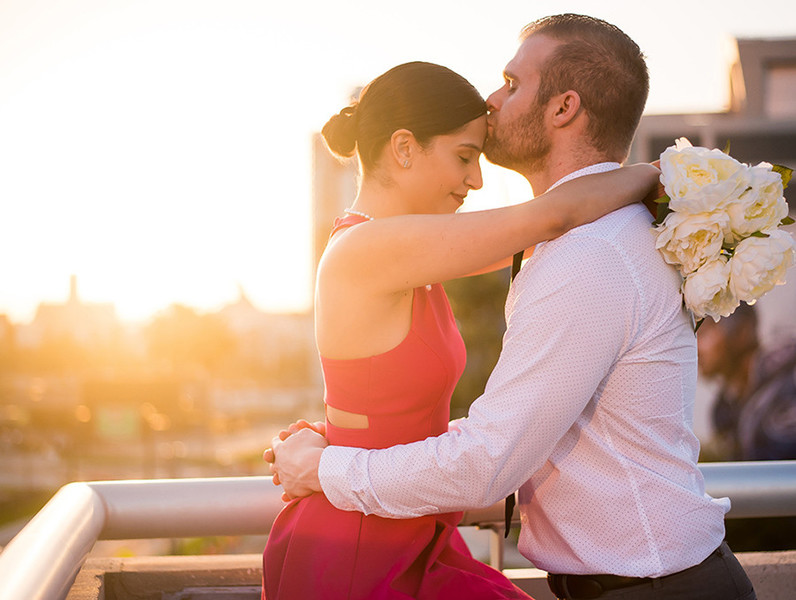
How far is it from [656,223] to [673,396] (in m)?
0.42

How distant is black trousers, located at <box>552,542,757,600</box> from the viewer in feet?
6.03

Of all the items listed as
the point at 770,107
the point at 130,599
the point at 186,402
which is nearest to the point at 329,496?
the point at 130,599

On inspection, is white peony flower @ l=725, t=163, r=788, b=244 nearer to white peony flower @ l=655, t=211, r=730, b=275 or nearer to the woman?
white peony flower @ l=655, t=211, r=730, b=275

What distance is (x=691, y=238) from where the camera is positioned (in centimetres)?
190

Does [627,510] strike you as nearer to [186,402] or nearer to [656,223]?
[656,223]

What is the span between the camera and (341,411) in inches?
82.4

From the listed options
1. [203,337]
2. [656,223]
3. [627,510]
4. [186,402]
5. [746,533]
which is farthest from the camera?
[203,337]

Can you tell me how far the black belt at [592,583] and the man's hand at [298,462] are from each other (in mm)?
646

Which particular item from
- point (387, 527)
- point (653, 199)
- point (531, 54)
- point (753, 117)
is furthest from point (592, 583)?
point (753, 117)

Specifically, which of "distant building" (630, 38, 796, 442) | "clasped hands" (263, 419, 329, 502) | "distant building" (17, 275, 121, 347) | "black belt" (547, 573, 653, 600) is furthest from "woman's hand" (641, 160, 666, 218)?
"distant building" (17, 275, 121, 347)

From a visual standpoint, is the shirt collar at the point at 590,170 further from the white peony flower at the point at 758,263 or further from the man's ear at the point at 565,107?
the white peony flower at the point at 758,263

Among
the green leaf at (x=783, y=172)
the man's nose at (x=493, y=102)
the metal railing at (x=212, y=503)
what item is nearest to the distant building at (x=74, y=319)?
the metal railing at (x=212, y=503)

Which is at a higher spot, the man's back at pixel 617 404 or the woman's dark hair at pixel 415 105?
the woman's dark hair at pixel 415 105

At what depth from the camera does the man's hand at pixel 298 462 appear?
195 centimetres
